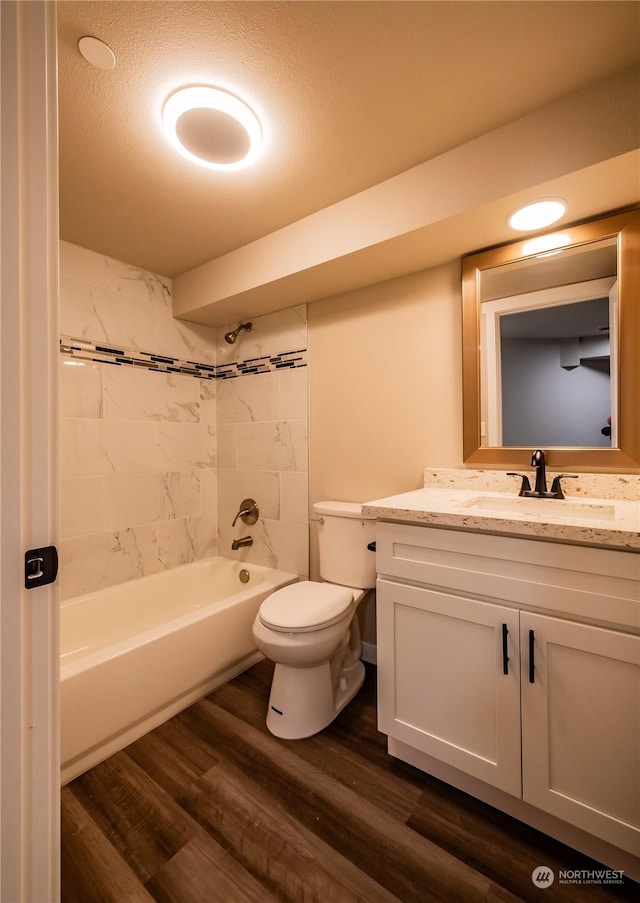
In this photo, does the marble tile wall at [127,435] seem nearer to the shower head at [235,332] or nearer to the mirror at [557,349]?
the shower head at [235,332]

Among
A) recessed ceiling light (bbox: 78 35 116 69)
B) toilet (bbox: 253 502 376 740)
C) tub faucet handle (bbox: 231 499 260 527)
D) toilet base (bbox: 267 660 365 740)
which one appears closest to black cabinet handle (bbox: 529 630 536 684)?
toilet (bbox: 253 502 376 740)

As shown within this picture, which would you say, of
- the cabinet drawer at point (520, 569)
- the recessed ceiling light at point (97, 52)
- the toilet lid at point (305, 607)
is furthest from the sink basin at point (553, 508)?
the recessed ceiling light at point (97, 52)

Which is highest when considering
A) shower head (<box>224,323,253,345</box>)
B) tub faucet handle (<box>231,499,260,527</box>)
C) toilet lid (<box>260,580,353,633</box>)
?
shower head (<box>224,323,253,345</box>)

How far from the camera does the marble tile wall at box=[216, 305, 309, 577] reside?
90.2 inches

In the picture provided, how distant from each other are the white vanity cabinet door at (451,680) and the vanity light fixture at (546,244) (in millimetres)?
1355

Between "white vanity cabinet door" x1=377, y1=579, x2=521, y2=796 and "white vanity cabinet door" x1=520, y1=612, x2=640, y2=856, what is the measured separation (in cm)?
5

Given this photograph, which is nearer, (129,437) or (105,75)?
(105,75)

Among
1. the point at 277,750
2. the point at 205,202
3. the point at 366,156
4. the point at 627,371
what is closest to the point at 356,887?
the point at 277,750

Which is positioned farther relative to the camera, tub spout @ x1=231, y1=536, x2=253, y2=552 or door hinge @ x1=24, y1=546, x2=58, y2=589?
tub spout @ x1=231, y1=536, x2=253, y2=552

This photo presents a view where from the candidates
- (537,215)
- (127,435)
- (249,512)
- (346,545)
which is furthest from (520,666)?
(127,435)

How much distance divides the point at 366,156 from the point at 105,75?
0.84 m

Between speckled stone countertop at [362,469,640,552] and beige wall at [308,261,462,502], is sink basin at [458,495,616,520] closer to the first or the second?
speckled stone countertop at [362,469,640,552]

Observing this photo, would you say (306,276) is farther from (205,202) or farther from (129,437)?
(129,437)

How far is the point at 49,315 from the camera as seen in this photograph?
2.07 ft
